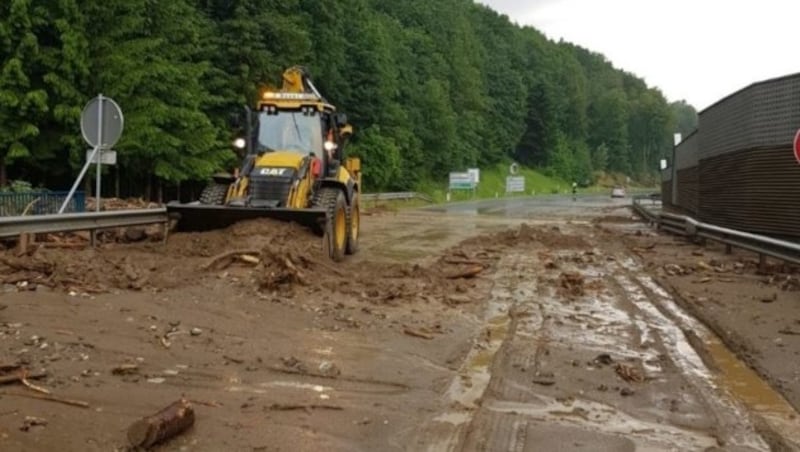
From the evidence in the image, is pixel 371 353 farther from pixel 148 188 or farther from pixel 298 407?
pixel 148 188

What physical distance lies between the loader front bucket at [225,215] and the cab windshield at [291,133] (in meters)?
2.56

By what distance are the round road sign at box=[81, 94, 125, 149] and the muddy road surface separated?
6.12 feet

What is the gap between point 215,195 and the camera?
15.1 m

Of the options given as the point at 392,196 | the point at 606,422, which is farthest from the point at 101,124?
the point at 392,196

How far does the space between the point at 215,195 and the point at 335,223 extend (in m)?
2.66

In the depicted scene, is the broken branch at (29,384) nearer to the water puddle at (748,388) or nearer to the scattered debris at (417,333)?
the scattered debris at (417,333)

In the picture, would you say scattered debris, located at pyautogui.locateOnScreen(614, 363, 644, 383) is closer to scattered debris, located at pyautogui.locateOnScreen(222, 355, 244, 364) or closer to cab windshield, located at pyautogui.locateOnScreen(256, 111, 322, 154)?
scattered debris, located at pyautogui.locateOnScreen(222, 355, 244, 364)

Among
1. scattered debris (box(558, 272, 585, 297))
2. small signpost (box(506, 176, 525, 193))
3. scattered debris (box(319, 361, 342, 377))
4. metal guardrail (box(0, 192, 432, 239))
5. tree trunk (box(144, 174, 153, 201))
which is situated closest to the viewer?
scattered debris (box(319, 361, 342, 377))

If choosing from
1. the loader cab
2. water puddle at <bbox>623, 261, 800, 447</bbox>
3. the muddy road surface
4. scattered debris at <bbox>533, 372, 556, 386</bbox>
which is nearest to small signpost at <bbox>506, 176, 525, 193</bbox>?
the loader cab

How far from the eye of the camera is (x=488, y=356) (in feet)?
24.9

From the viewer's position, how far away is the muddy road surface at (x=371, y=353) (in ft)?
17.0

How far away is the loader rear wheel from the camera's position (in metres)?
13.5

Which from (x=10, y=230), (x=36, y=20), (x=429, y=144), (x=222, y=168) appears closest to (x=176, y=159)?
(x=222, y=168)

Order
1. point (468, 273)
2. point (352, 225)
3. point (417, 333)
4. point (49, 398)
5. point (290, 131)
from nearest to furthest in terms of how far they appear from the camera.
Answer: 1. point (49, 398)
2. point (417, 333)
3. point (468, 273)
4. point (290, 131)
5. point (352, 225)
